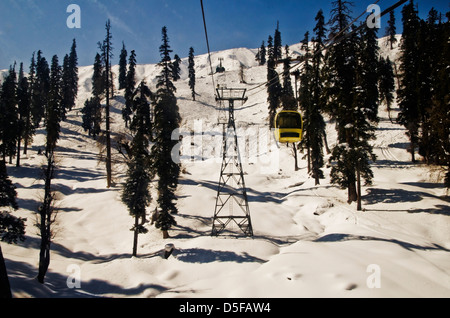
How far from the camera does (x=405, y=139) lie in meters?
44.0

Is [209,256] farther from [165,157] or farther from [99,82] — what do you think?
[99,82]

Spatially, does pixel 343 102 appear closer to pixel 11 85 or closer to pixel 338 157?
pixel 338 157

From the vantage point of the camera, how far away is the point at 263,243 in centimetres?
1894

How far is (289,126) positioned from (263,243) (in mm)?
8999

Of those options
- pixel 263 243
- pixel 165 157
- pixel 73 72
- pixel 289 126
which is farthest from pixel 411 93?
pixel 73 72

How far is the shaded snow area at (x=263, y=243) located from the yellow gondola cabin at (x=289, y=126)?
689 centimetres

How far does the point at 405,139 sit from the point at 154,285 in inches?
1860

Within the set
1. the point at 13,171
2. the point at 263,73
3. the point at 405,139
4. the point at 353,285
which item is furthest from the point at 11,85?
the point at 263,73

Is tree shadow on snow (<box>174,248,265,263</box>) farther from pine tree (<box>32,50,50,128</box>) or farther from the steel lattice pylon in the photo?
pine tree (<box>32,50,50,128</box>)

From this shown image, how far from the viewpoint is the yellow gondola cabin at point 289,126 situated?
52.5 feet

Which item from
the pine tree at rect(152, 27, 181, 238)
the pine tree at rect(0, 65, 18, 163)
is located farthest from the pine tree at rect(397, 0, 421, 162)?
the pine tree at rect(0, 65, 18, 163)

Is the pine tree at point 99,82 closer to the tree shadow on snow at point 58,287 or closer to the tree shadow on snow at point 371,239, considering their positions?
the tree shadow on snow at point 58,287

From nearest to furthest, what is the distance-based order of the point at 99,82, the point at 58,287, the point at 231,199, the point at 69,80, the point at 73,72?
the point at 58,287 → the point at 231,199 → the point at 99,82 → the point at 69,80 → the point at 73,72

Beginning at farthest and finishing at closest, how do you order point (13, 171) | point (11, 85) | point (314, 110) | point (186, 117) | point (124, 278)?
point (186, 117) → point (11, 85) → point (13, 171) → point (314, 110) → point (124, 278)
